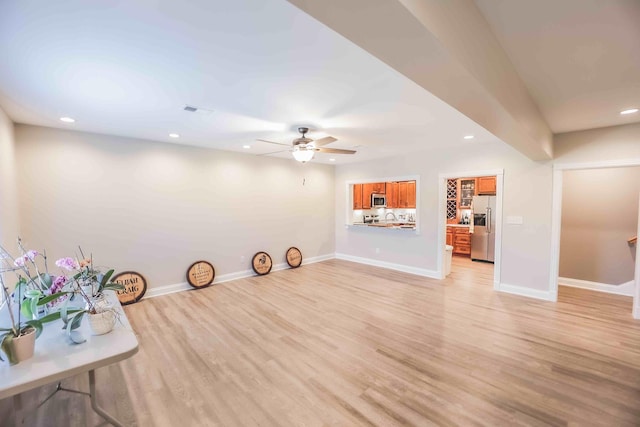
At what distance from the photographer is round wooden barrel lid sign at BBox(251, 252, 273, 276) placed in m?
5.69

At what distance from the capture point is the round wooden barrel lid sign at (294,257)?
629cm

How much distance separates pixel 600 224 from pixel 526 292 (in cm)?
184

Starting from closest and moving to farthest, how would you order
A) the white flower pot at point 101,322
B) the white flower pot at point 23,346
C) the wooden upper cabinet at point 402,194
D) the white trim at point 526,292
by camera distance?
the white flower pot at point 23,346 → the white flower pot at point 101,322 → the white trim at point 526,292 → the wooden upper cabinet at point 402,194

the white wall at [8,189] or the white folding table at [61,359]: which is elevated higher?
the white wall at [8,189]

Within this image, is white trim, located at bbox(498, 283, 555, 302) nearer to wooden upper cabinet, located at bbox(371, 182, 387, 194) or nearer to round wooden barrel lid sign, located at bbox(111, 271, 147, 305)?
wooden upper cabinet, located at bbox(371, 182, 387, 194)

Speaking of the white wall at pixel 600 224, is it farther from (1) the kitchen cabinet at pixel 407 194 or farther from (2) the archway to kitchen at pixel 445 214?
(1) the kitchen cabinet at pixel 407 194

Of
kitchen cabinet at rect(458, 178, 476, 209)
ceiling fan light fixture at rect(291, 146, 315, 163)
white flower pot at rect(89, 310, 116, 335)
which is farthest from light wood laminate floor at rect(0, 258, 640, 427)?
kitchen cabinet at rect(458, 178, 476, 209)

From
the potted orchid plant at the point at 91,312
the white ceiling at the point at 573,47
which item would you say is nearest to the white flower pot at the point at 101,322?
the potted orchid plant at the point at 91,312

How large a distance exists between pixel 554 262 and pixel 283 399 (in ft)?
14.7

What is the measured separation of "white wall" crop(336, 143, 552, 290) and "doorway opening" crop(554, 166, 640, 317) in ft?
0.89

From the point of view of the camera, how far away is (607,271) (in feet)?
15.0

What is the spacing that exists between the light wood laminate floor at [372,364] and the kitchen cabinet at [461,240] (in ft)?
10.4

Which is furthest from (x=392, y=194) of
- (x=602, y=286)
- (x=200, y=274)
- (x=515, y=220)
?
(x=200, y=274)

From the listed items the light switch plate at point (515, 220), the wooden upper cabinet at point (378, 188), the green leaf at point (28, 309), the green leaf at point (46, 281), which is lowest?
the green leaf at point (28, 309)
